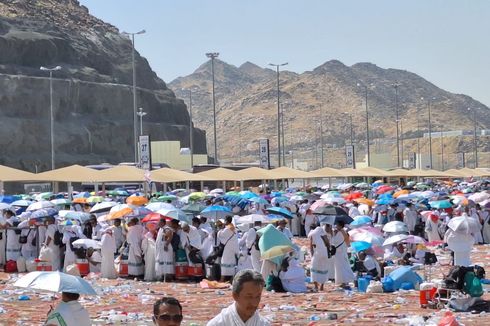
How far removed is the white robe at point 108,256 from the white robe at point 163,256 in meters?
1.17

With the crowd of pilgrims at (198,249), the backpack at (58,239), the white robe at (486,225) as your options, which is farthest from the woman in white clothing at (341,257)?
the white robe at (486,225)

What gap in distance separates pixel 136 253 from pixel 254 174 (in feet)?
78.0

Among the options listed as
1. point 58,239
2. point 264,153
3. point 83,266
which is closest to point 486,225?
point 83,266

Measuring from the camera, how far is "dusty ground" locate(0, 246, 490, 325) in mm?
14656

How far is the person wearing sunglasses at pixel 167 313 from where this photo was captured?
20.7ft

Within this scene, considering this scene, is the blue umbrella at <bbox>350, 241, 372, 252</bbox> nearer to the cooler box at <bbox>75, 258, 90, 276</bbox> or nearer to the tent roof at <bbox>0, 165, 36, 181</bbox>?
the cooler box at <bbox>75, 258, 90, 276</bbox>

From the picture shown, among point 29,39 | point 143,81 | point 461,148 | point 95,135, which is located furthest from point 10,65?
point 461,148

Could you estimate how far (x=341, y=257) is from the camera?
18969 mm

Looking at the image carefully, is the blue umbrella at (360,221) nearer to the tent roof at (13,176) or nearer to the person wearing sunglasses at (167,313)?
the tent roof at (13,176)

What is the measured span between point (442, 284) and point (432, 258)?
6.23 meters

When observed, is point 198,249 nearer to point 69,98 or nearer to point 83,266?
point 83,266

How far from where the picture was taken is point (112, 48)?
132 m

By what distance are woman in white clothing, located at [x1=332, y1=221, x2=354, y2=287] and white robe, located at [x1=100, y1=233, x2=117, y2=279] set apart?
5021 mm

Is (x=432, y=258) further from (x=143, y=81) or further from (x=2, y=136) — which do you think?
(x=143, y=81)
